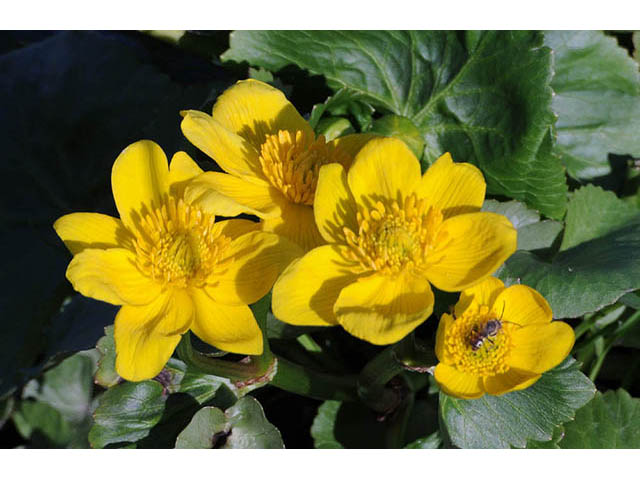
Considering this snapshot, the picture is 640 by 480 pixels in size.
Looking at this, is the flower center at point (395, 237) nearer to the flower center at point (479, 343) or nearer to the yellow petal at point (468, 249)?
the yellow petal at point (468, 249)

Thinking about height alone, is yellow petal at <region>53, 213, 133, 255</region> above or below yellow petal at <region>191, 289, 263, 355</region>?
above

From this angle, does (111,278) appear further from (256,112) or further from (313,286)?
(256,112)

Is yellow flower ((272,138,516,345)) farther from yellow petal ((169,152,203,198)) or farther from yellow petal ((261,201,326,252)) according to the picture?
yellow petal ((169,152,203,198))

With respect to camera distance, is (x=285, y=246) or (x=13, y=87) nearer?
(x=285, y=246)

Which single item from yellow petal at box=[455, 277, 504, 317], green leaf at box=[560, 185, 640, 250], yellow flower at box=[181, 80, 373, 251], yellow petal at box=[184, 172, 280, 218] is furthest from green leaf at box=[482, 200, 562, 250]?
yellow petal at box=[184, 172, 280, 218]

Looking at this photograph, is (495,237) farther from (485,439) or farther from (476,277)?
(485,439)

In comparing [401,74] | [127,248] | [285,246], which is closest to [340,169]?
[285,246]
